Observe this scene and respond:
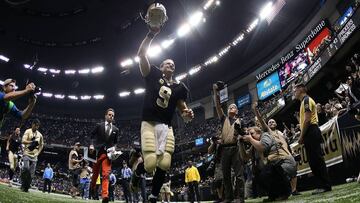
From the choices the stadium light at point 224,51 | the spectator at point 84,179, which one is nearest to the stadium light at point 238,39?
the stadium light at point 224,51

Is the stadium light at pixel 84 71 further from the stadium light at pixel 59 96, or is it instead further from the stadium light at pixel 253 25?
the stadium light at pixel 253 25

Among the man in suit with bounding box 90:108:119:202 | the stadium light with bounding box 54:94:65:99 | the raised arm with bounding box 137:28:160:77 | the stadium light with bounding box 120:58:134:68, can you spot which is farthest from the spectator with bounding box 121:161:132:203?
the stadium light with bounding box 54:94:65:99

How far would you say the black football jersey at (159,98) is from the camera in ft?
16.4

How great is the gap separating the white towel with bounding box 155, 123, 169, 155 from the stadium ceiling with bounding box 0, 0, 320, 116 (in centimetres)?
2677

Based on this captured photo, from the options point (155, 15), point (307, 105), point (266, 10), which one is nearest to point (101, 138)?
point (155, 15)

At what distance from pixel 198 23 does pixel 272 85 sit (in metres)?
11.2

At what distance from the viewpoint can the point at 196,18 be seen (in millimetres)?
35438

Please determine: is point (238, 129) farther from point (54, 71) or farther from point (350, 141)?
point (54, 71)

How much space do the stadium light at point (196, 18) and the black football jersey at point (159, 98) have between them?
30.9 meters

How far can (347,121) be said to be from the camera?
777 cm

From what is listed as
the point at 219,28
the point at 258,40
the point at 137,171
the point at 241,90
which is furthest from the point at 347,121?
the point at 241,90

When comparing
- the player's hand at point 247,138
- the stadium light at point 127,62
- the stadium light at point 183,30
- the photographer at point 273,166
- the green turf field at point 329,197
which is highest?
the stadium light at point 183,30

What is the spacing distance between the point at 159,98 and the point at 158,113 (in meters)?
0.25

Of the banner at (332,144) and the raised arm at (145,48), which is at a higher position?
the raised arm at (145,48)
